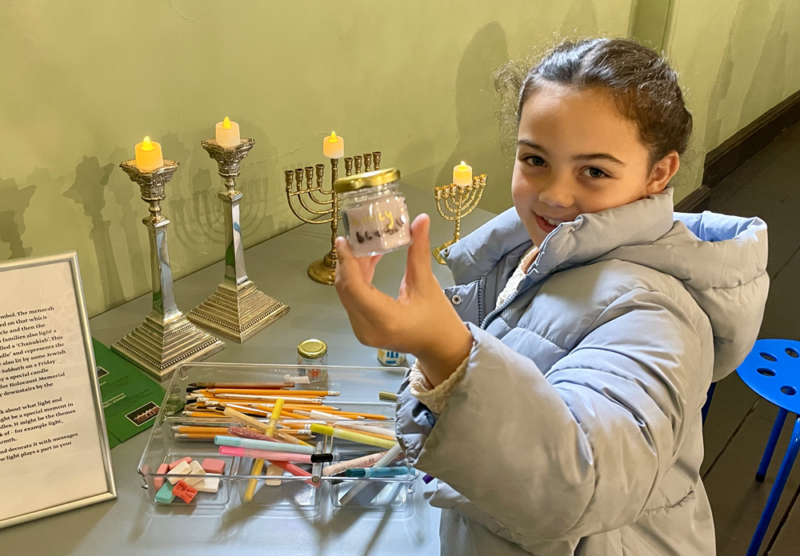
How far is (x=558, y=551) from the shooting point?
2.22 feet

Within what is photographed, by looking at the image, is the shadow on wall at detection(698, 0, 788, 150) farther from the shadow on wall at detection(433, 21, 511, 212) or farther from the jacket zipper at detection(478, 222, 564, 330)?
the jacket zipper at detection(478, 222, 564, 330)

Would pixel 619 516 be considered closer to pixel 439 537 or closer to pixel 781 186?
pixel 439 537

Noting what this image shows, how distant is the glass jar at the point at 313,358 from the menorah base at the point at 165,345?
17 cm

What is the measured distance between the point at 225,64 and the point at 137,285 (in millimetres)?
471

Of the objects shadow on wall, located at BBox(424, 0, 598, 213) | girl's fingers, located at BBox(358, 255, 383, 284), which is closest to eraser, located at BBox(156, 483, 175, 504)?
girl's fingers, located at BBox(358, 255, 383, 284)

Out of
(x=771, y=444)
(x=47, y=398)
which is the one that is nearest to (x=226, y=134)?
(x=47, y=398)

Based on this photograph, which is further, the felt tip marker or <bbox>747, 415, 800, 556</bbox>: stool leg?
<bbox>747, 415, 800, 556</bbox>: stool leg

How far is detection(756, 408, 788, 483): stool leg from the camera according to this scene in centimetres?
143

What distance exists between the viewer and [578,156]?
0.79 metres

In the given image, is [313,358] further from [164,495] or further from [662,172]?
[662,172]

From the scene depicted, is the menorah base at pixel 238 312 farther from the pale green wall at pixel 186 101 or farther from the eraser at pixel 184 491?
the eraser at pixel 184 491

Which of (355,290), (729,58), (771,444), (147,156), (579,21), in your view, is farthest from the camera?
(729,58)

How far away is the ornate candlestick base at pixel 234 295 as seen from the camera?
3.71 ft

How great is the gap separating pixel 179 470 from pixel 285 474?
13 centimetres
